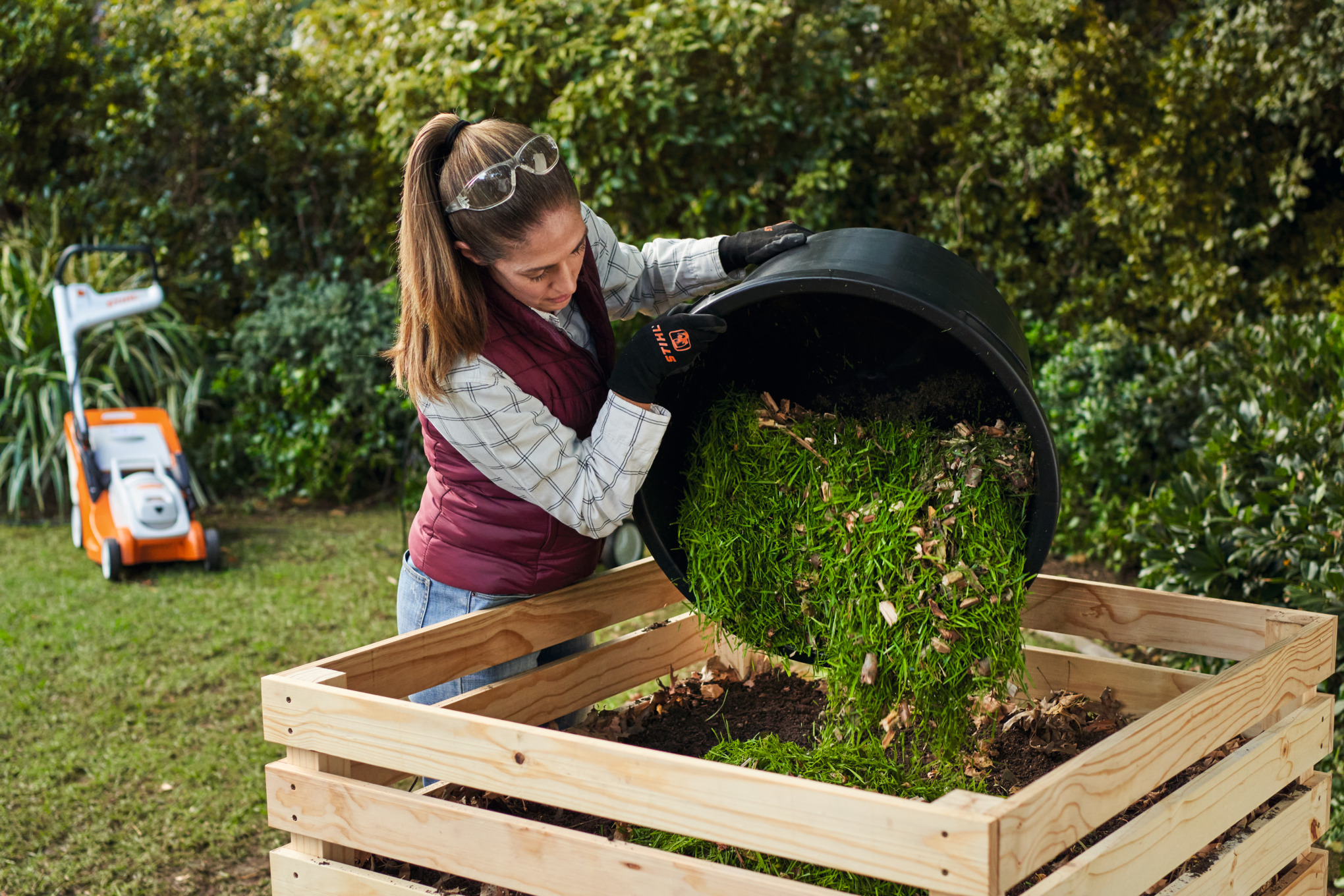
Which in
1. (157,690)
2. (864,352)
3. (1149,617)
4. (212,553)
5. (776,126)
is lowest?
(157,690)

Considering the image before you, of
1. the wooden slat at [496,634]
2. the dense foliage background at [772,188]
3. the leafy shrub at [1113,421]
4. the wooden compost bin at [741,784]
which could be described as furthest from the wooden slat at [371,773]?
the leafy shrub at [1113,421]

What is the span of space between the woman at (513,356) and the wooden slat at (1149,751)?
2.52ft

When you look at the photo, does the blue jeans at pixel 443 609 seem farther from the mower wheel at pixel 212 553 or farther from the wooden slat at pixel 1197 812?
the mower wheel at pixel 212 553

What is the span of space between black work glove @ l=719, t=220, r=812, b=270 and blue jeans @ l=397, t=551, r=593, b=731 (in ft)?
2.40

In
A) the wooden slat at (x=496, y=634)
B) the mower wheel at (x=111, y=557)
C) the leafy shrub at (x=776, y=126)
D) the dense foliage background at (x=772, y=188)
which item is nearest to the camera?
the wooden slat at (x=496, y=634)

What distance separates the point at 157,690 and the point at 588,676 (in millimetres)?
2415

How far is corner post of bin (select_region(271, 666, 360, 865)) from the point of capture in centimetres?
155

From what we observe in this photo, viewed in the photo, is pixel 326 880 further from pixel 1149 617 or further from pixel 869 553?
pixel 1149 617

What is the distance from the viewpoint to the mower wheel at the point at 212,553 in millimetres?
5082

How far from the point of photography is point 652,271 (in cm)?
212

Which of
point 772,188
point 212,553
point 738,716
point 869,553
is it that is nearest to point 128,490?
point 212,553

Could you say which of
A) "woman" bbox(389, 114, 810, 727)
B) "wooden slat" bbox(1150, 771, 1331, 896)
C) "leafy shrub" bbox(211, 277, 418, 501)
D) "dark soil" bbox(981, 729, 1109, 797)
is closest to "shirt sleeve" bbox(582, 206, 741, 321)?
"woman" bbox(389, 114, 810, 727)

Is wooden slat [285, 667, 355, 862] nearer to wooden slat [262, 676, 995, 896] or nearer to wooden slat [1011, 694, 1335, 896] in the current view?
wooden slat [262, 676, 995, 896]

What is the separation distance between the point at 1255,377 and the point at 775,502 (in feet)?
7.51
